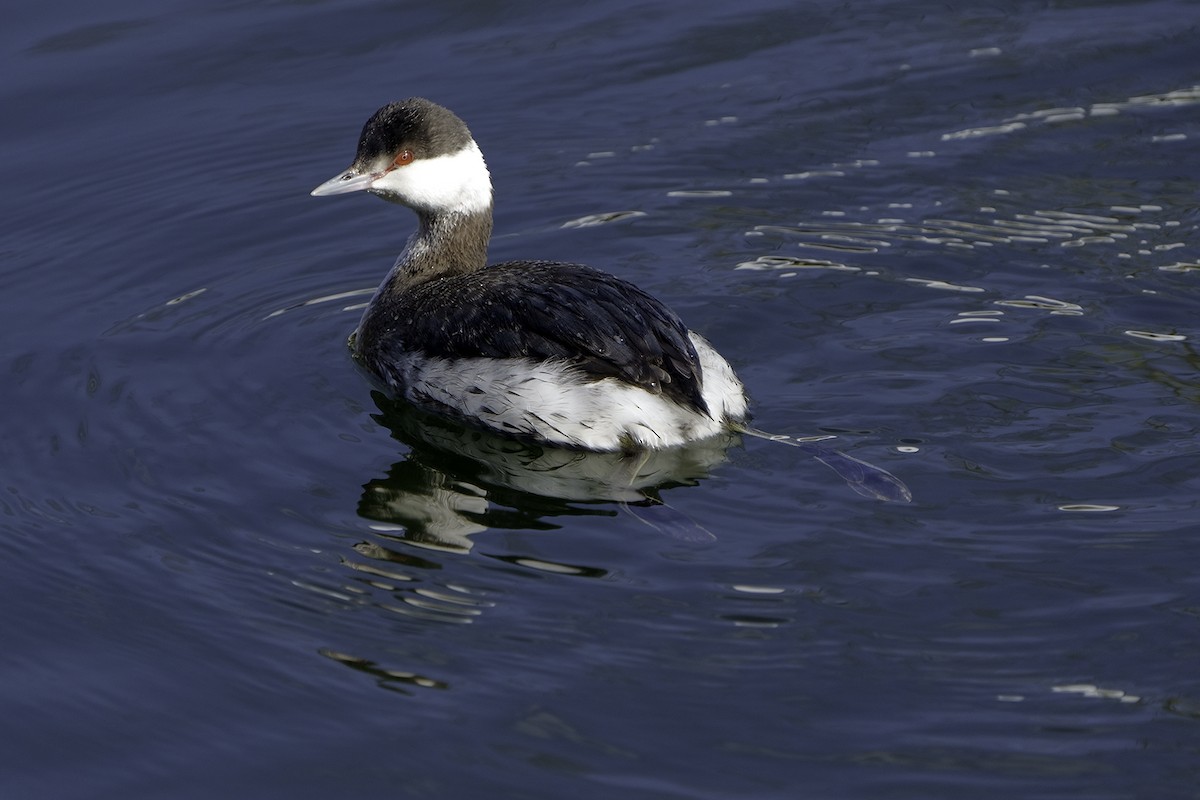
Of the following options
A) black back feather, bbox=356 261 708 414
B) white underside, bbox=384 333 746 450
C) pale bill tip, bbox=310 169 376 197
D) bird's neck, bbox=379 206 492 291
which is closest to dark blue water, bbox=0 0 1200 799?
white underside, bbox=384 333 746 450

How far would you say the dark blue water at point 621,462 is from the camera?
471cm

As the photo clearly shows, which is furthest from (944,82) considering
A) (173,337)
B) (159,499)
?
(159,499)

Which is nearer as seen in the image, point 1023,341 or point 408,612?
point 408,612

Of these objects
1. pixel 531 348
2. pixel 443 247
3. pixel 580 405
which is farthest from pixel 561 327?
pixel 443 247

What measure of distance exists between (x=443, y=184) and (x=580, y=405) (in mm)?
1560

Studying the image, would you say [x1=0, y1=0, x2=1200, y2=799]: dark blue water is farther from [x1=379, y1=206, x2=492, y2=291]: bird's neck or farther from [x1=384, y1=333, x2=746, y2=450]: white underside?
[x1=379, y1=206, x2=492, y2=291]: bird's neck

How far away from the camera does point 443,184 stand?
725cm

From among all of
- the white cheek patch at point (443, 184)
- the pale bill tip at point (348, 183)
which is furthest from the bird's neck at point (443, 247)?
the pale bill tip at point (348, 183)

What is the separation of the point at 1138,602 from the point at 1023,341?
1937 mm

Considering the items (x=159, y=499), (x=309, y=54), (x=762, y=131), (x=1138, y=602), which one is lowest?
(x=1138, y=602)

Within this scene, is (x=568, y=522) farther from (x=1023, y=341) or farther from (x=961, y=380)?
(x=1023, y=341)

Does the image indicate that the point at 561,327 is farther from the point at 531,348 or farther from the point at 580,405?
the point at 580,405

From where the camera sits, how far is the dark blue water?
15.4 ft

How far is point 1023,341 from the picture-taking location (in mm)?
6824
